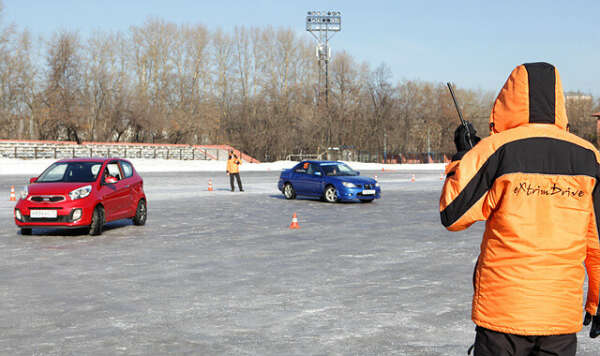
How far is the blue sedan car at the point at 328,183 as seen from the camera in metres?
23.3

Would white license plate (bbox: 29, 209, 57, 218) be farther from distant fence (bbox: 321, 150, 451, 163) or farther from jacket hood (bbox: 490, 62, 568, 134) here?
distant fence (bbox: 321, 150, 451, 163)

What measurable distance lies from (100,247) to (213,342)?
23.5 feet

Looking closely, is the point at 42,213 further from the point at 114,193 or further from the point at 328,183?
the point at 328,183

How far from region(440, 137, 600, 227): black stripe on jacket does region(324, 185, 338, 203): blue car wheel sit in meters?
20.6

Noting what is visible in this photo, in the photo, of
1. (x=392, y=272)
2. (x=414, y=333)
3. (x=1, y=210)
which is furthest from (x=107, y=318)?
(x=1, y=210)

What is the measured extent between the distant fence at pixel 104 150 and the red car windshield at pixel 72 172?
52432mm

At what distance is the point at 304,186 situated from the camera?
82.4ft

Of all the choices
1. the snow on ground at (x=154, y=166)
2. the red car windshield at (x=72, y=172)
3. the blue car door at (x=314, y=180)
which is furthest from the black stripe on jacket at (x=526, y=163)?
the snow on ground at (x=154, y=166)

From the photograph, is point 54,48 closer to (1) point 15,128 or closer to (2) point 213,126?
(1) point 15,128

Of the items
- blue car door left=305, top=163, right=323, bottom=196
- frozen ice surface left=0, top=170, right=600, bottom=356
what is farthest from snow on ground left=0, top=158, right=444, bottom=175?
frozen ice surface left=0, top=170, right=600, bottom=356

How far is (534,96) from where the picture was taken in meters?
3.21

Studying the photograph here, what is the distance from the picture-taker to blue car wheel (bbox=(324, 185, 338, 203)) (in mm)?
23844

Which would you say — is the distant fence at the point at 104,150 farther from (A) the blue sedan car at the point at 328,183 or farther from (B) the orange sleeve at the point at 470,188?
(B) the orange sleeve at the point at 470,188

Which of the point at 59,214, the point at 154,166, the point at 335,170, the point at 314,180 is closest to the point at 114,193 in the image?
the point at 59,214
